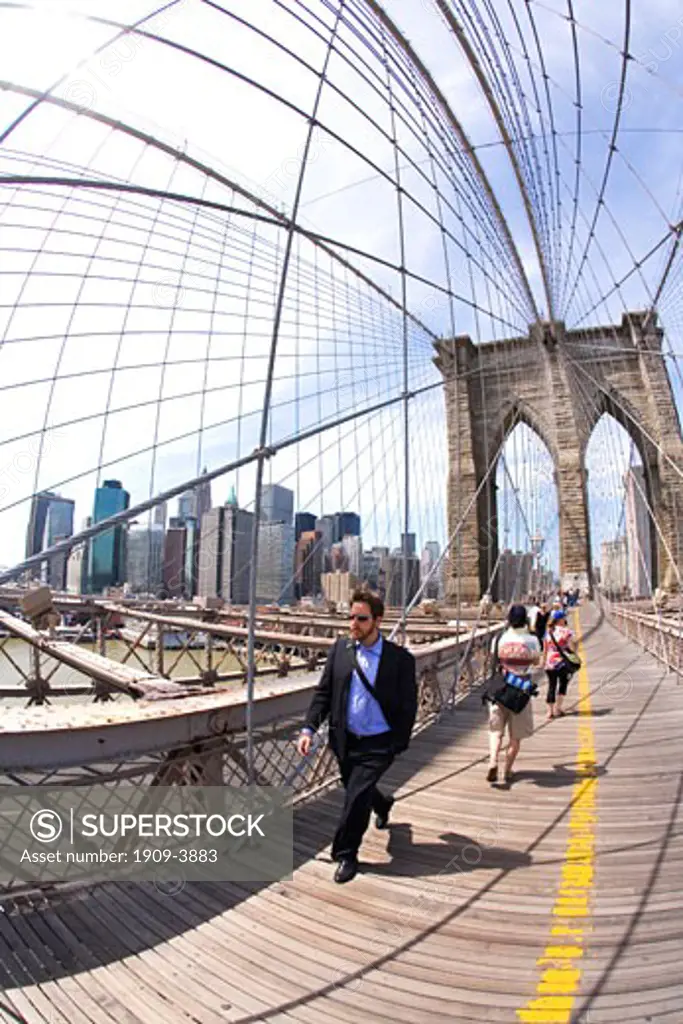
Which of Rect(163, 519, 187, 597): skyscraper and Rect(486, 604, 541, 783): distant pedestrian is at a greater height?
Rect(163, 519, 187, 597): skyscraper

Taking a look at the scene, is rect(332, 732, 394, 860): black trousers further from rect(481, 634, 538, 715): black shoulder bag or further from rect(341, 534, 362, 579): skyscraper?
rect(341, 534, 362, 579): skyscraper

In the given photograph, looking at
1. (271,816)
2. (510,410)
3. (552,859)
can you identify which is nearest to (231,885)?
(271,816)

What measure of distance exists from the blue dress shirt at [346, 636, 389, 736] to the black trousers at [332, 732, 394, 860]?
4cm

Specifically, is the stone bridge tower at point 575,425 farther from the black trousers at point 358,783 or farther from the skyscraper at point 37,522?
the black trousers at point 358,783

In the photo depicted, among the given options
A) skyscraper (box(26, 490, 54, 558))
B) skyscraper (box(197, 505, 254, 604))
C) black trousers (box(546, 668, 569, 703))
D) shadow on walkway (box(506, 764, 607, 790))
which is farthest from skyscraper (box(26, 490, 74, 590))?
black trousers (box(546, 668, 569, 703))

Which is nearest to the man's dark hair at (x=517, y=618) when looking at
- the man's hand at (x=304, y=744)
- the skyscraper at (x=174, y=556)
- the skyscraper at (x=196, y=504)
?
the man's hand at (x=304, y=744)

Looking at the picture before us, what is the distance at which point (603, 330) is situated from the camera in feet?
115

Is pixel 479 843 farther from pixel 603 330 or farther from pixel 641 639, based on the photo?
pixel 603 330

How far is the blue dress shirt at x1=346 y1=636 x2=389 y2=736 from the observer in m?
2.86

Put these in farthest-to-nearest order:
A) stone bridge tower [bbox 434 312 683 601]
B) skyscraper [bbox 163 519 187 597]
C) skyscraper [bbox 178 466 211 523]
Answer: stone bridge tower [bbox 434 312 683 601] < skyscraper [bbox 163 519 187 597] < skyscraper [bbox 178 466 211 523]

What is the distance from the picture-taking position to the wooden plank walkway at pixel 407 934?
187cm

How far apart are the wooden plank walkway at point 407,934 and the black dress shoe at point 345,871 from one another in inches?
2.0

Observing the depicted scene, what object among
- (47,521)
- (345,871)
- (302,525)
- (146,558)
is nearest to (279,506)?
(302,525)

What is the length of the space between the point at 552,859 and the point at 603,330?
37.3 m
